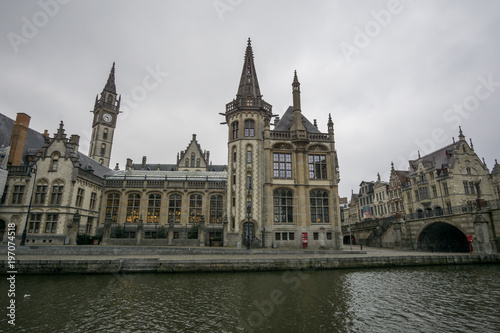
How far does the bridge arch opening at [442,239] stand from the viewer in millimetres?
35203

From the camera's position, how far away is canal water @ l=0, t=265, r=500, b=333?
26.7 feet

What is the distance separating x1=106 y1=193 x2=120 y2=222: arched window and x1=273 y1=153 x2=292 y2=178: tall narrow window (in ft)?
82.1

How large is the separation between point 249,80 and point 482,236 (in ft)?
109

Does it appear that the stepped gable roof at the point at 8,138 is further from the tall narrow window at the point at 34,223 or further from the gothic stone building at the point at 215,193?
the tall narrow window at the point at 34,223

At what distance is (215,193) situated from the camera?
41312 millimetres

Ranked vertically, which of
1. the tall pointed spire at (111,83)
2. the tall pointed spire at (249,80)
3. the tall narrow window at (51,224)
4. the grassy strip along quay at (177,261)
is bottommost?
the grassy strip along quay at (177,261)

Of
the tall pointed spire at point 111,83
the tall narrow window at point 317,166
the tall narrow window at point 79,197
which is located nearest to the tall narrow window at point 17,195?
the tall narrow window at point 79,197

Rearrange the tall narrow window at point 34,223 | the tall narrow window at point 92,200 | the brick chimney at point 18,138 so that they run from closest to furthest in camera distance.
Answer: the tall narrow window at point 34,223 → the brick chimney at point 18,138 → the tall narrow window at point 92,200

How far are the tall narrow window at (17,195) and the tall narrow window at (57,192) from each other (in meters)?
3.50

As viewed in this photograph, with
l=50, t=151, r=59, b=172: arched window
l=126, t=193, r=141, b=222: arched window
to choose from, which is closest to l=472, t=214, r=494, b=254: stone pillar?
l=126, t=193, r=141, b=222: arched window

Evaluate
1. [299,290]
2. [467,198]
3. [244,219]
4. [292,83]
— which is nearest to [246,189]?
[244,219]

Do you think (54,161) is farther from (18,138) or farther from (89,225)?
(89,225)

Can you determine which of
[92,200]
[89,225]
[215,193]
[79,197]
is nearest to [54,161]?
[79,197]

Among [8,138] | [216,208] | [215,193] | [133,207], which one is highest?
[8,138]
